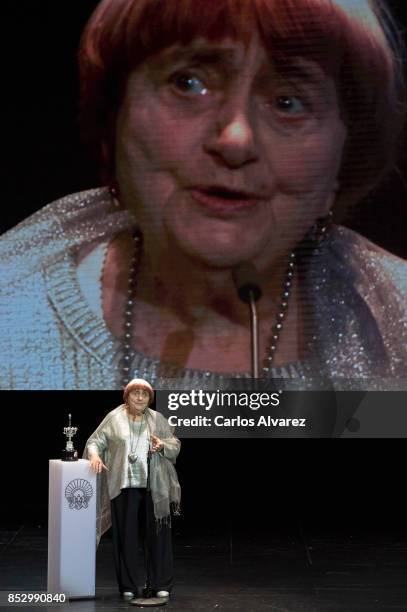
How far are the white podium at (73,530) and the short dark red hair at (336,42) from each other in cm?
236

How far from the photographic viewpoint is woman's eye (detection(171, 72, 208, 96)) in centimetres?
619

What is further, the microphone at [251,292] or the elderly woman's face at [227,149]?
the microphone at [251,292]

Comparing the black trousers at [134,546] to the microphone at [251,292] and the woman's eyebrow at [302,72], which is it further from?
the woman's eyebrow at [302,72]

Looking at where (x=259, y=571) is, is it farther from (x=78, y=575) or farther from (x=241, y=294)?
(x=241, y=294)

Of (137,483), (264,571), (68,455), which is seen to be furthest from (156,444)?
(264,571)

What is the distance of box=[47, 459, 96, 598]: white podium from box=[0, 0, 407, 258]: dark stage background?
2153mm

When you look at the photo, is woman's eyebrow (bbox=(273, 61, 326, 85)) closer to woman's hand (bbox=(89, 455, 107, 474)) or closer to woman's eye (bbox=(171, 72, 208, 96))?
woman's eye (bbox=(171, 72, 208, 96))

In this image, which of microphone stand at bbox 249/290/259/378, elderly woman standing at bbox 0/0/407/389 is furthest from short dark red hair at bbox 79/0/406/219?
microphone stand at bbox 249/290/259/378

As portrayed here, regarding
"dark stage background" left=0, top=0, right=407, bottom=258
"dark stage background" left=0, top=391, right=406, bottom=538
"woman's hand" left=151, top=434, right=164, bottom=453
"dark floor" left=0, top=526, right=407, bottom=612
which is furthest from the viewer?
"dark stage background" left=0, top=391, right=406, bottom=538

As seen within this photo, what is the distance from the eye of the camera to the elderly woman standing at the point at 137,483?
185 inches

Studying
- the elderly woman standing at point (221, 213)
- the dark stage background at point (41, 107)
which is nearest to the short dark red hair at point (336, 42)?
the elderly woman standing at point (221, 213)

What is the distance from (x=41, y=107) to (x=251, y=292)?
1.53 m

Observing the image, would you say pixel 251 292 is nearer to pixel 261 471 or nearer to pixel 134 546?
pixel 261 471

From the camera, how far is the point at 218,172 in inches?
245
